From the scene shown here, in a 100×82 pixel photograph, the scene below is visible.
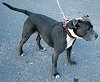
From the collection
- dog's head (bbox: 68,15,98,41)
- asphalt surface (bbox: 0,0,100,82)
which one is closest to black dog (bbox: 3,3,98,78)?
dog's head (bbox: 68,15,98,41)

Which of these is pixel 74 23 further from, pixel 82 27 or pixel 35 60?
pixel 35 60

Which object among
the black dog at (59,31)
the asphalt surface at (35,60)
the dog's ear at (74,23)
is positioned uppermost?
the dog's ear at (74,23)

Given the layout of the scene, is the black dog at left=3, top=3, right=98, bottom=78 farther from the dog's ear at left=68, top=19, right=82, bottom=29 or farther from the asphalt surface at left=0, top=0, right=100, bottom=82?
Result: the asphalt surface at left=0, top=0, right=100, bottom=82

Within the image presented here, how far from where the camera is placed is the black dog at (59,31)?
3318 mm

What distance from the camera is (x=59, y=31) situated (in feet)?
11.7

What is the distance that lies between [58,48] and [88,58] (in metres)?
1.06

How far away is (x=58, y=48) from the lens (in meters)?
3.63

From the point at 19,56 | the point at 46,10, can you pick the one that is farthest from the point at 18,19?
the point at 19,56

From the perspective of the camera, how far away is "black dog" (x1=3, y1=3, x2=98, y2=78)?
3318mm

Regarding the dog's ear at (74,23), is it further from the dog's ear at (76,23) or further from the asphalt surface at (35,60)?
the asphalt surface at (35,60)

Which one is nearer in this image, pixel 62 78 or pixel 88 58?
pixel 62 78

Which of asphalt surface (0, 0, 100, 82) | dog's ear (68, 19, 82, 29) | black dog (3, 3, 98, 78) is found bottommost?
asphalt surface (0, 0, 100, 82)

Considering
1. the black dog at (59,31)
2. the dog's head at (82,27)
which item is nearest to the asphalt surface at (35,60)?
the black dog at (59,31)

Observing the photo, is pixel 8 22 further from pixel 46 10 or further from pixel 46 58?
pixel 46 58
